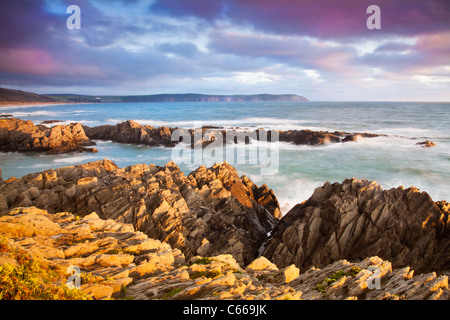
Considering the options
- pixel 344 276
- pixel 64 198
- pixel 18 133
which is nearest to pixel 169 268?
pixel 344 276

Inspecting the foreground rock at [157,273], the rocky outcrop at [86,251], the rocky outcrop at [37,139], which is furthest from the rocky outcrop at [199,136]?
the foreground rock at [157,273]

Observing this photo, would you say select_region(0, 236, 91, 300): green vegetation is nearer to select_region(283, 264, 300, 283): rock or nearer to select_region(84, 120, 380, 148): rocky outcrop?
select_region(283, 264, 300, 283): rock

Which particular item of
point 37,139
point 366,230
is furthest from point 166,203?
point 37,139

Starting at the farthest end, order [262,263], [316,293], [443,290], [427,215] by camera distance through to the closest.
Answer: [427,215], [262,263], [316,293], [443,290]

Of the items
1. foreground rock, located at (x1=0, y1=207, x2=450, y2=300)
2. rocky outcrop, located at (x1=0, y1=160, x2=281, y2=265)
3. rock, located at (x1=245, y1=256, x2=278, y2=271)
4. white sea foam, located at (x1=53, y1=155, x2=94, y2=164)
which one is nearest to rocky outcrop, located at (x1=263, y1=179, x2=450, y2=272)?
rocky outcrop, located at (x1=0, y1=160, x2=281, y2=265)

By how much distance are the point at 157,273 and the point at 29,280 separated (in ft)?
16.8

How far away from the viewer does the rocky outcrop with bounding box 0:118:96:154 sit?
53.7 metres

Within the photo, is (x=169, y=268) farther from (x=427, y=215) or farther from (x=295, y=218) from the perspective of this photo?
(x=427, y=215)

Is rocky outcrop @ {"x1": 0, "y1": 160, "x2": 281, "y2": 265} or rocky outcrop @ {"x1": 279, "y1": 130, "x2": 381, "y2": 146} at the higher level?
rocky outcrop @ {"x1": 279, "y1": 130, "x2": 381, "y2": 146}

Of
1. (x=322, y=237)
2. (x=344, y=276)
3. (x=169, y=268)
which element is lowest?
(x=322, y=237)

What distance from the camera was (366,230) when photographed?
18875 mm

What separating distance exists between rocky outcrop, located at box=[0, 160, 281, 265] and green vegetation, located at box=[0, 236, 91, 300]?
33.0ft
